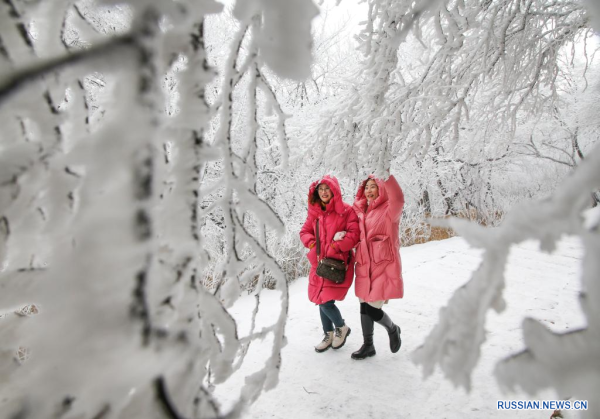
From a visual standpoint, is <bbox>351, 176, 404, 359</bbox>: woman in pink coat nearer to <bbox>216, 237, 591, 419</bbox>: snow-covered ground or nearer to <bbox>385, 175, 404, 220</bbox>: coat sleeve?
<bbox>385, 175, 404, 220</bbox>: coat sleeve

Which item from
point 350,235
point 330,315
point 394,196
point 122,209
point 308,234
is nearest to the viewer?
point 122,209

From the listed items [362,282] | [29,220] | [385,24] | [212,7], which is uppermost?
[385,24]

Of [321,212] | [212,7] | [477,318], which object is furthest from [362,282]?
[212,7]

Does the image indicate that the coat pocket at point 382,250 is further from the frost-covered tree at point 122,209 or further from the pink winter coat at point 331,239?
the frost-covered tree at point 122,209

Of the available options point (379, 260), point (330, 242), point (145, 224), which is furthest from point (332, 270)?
point (145, 224)

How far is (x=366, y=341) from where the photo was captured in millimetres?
2840

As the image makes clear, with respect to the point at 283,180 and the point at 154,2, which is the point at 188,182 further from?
the point at 283,180

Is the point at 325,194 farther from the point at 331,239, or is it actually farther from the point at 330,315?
the point at 330,315

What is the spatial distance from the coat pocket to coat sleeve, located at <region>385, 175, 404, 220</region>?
0.21 metres

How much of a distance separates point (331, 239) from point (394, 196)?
666 mm

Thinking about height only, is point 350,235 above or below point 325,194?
below

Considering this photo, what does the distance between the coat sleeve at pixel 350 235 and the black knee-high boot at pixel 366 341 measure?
1.94 feet

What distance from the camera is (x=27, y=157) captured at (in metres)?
0.51

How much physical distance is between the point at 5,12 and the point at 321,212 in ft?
8.53
